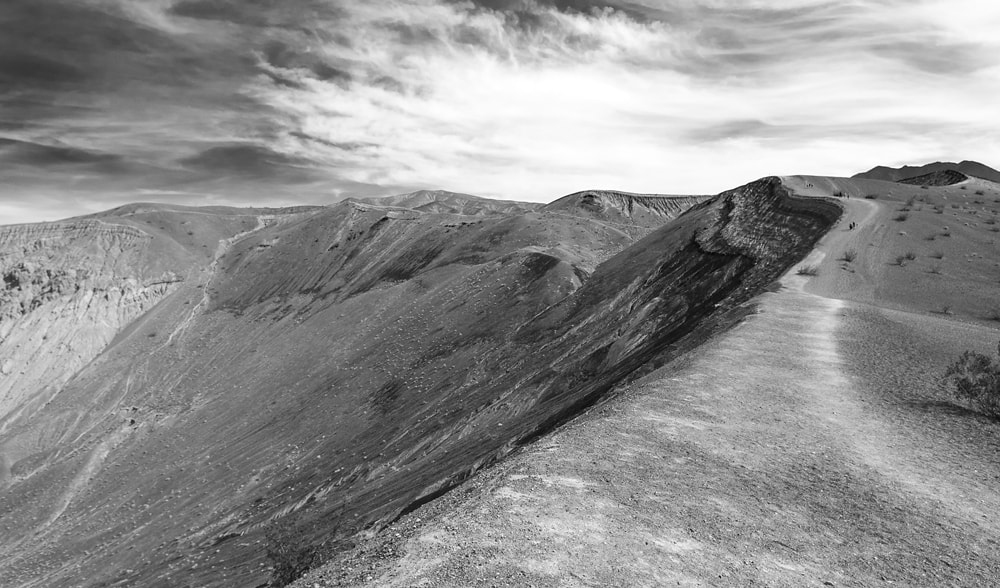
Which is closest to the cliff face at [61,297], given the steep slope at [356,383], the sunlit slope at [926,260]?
the steep slope at [356,383]

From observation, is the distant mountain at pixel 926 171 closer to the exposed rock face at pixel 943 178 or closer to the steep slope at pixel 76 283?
the exposed rock face at pixel 943 178

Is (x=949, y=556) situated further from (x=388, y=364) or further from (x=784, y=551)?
(x=388, y=364)

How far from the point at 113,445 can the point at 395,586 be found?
52.2 metres

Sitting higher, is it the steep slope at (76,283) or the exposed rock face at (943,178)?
the exposed rock face at (943,178)

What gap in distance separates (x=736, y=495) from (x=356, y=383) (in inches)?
1320

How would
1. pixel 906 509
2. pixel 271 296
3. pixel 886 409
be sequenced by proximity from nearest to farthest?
pixel 906 509, pixel 886 409, pixel 271 296

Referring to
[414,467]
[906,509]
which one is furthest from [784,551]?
[414,467]

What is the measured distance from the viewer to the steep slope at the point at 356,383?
19.3 m

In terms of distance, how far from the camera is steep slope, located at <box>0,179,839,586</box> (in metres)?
19.3

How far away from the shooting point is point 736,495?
6438mm

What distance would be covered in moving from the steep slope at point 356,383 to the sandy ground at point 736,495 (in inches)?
133

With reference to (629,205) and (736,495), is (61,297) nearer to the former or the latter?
(629,205)

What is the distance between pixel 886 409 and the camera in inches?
361

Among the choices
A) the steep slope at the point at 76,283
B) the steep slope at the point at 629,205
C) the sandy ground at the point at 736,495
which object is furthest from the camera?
the steep slope at the point at 629,205
